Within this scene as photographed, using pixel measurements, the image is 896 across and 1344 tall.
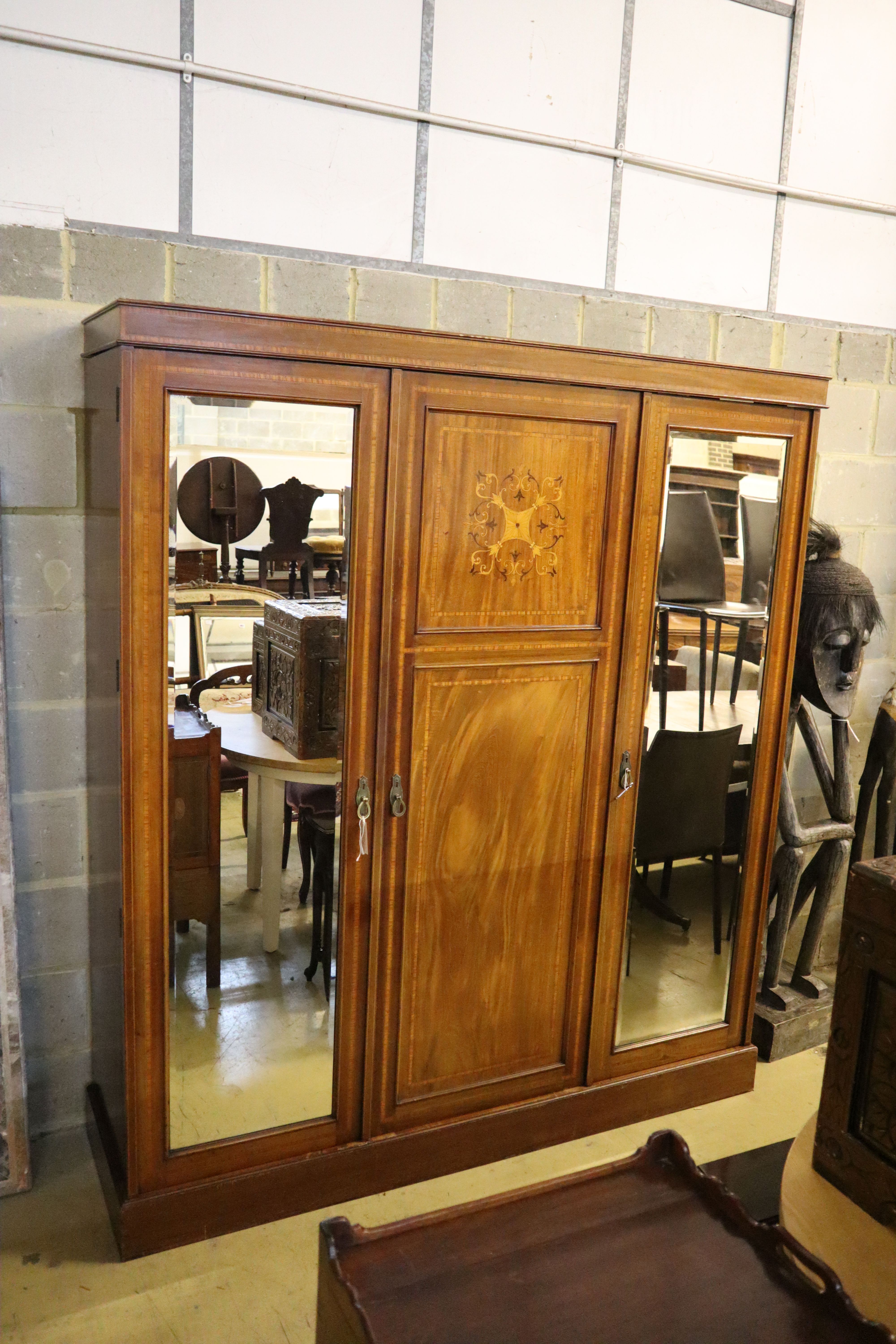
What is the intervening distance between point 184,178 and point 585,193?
1.12 metres

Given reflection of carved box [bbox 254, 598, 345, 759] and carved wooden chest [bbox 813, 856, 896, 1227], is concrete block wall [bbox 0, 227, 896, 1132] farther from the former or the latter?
carved wooden chest [bbox 813, 856, 896, 1227]

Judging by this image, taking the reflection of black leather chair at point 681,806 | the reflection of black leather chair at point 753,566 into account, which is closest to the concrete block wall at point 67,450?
the reflection of black leather chair at point 753,566

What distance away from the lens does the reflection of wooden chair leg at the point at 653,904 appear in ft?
9.19

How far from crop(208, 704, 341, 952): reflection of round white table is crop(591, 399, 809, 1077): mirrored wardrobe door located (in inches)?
32.4

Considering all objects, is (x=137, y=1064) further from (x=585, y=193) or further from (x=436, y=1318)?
(x=585, y=193)

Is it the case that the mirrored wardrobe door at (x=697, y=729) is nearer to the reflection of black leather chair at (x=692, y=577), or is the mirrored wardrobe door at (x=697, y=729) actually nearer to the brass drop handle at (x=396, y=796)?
the reflection of black leather chair at (x=692, y=577)

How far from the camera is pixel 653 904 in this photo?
2.84m

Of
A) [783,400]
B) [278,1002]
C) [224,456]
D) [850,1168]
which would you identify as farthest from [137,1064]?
[783,400]

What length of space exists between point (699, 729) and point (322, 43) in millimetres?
1959

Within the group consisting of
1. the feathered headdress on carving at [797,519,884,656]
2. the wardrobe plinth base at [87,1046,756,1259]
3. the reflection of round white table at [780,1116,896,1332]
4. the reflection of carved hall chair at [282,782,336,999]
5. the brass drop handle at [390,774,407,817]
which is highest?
the feathered headdress on carving at [797,519,884,656]

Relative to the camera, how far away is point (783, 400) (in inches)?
105

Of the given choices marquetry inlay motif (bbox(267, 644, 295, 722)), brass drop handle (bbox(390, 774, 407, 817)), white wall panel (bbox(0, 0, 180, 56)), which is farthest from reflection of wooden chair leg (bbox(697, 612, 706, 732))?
white wall panel (bbox(0, 0, 180, 56))

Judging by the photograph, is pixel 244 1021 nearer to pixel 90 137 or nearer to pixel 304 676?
pixel 304 676

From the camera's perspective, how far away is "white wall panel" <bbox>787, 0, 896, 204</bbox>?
3.18 metres
